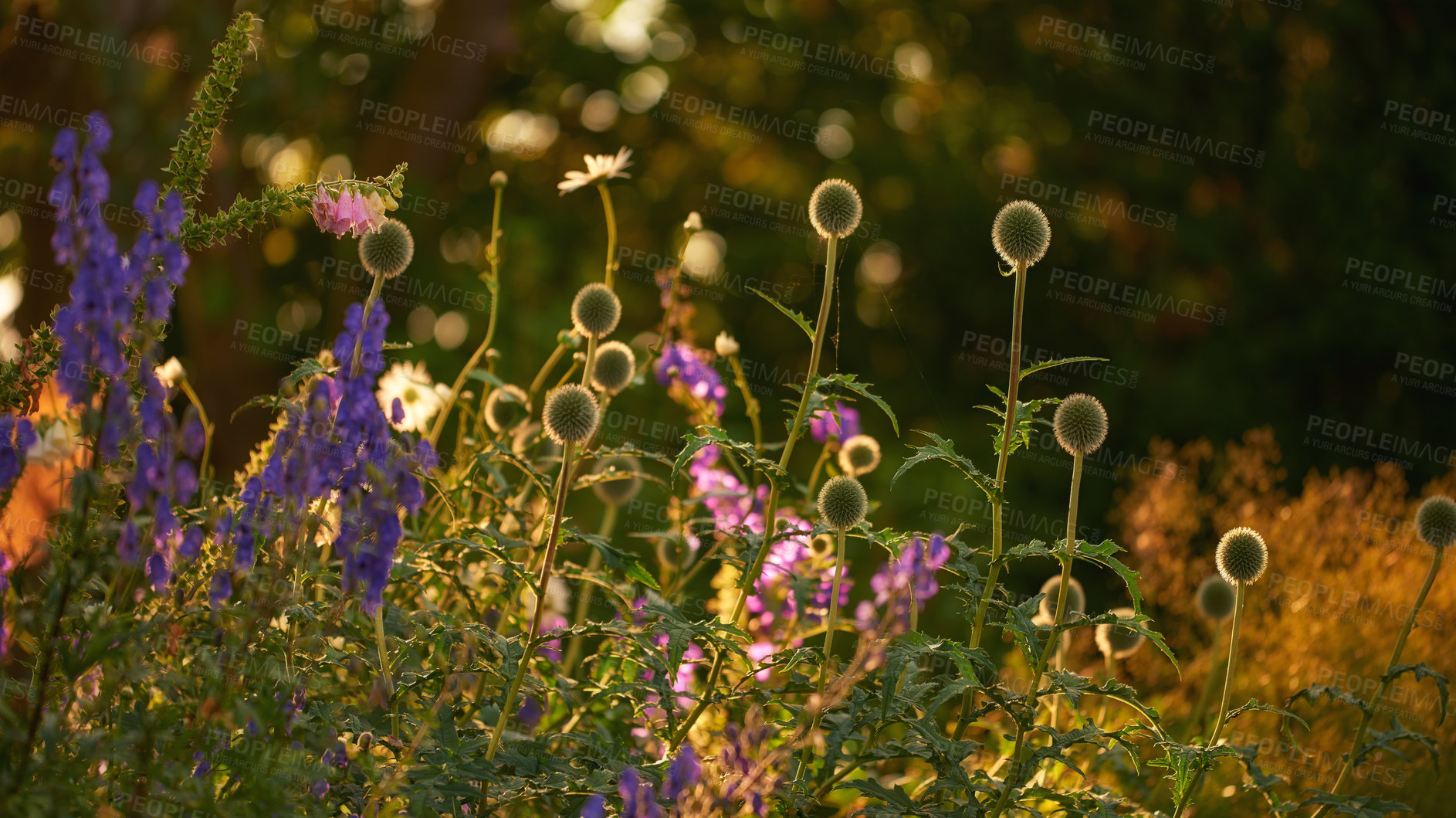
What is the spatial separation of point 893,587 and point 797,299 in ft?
5.00

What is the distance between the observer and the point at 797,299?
3.40 m

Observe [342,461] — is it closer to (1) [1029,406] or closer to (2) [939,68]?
(1) [1029,406]

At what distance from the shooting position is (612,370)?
3.38m

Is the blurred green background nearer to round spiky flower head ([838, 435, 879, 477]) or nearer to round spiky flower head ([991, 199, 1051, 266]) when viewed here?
round spiky flower head ([838, 435, 879, 477])

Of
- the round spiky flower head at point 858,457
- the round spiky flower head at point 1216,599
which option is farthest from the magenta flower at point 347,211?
the round spiky flower head at point 1216,599

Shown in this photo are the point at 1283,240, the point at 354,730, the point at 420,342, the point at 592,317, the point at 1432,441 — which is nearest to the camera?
the point at 354,730

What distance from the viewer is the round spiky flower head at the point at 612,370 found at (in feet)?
10.9

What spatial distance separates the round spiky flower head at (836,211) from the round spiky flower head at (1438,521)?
211 centimetres

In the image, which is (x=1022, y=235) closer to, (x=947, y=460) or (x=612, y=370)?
(x=947, y=460)

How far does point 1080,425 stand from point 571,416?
1.32 metres

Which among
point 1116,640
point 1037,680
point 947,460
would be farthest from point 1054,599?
point 947,460

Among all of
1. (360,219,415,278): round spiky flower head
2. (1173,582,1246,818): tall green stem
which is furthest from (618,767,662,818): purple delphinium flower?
(360,219,415,278): round spiky flower head

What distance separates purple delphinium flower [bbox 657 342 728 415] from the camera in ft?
12.0

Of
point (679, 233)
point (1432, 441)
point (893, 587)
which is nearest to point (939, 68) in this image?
point (679, 233)
